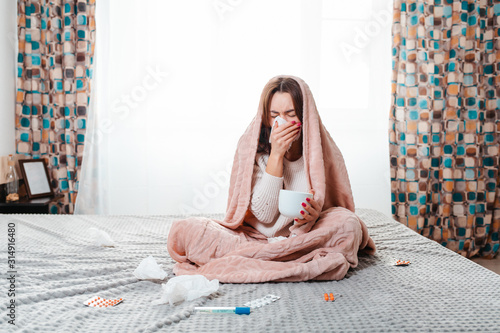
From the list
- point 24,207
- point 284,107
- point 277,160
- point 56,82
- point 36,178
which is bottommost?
point 24,207

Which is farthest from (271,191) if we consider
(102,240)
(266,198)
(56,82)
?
(56,82)

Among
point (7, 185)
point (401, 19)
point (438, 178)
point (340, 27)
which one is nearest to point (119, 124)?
point (7, 185)

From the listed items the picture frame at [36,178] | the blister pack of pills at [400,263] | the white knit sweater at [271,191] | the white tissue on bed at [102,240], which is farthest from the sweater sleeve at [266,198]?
the picture frame at [36,178]

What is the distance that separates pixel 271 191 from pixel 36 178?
1.93 m

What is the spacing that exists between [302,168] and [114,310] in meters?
0.92

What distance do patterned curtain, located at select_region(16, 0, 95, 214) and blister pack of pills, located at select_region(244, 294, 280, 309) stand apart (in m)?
2.26

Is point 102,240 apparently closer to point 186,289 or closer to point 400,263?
point 186,289

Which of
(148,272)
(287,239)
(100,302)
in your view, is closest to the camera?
(100,302)

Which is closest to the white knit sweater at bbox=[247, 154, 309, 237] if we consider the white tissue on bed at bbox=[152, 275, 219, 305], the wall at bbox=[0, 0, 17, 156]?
the white tissue on bed at bbox=[152, 275, 219, 305]

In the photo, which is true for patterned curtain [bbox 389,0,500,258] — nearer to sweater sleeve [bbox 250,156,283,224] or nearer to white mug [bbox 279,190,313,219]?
sweater sleeve [bbox 250,156,283,224]

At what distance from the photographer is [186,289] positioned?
1111 mm

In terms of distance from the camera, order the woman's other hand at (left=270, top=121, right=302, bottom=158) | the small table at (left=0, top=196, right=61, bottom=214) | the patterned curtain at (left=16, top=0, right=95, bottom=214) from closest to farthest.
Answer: the woman's other hand at (left=270, top=121, right=302, bottom=158)
the small table at (left=0, top=196, right=61, bottom=214)
the patterned curtain at (left=16, top=0, right=95, bottom=214)

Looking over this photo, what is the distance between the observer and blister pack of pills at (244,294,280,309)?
1.07 meters

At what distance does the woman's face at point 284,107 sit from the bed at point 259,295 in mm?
578
